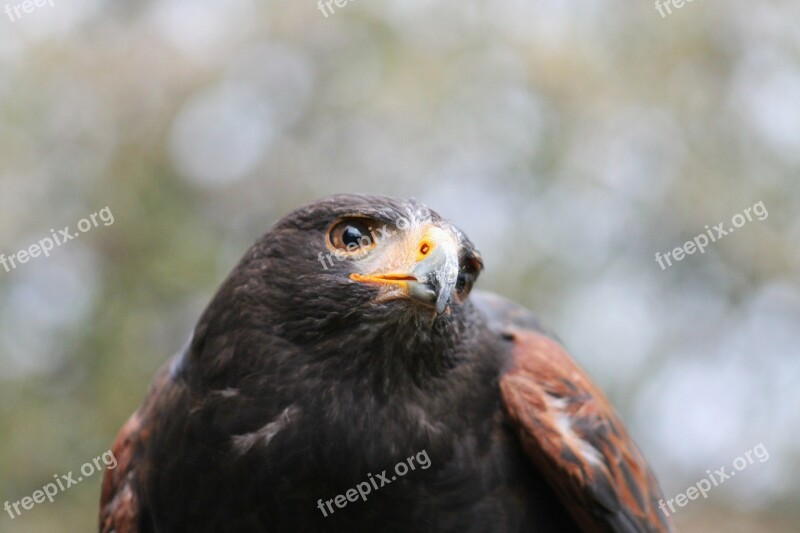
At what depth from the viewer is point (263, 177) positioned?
33.8ft

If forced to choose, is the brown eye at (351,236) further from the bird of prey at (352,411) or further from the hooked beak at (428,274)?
the hooked beak at (428,274)

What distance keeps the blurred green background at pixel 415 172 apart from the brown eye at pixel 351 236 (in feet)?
20.1

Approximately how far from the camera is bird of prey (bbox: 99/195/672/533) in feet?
11.2

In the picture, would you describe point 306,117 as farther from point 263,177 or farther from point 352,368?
point 352,368

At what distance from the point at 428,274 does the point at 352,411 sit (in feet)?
2.23

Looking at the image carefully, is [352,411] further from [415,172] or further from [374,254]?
[415,172]

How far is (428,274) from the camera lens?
314cm

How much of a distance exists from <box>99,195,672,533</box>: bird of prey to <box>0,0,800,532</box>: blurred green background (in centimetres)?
582

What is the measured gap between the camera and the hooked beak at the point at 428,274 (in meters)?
3.09

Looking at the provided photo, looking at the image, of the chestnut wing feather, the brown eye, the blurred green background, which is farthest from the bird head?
the blurred green background

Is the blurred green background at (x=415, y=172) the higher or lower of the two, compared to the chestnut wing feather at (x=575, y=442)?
higher

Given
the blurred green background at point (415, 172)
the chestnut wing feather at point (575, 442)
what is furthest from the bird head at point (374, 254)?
the blurred green background at point (415, 172)

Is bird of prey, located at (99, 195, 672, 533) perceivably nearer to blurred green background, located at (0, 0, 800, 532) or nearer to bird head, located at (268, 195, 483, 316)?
bird head, located at (268, 195, 483, 316)

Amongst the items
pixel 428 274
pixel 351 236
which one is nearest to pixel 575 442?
pixel 428 274
